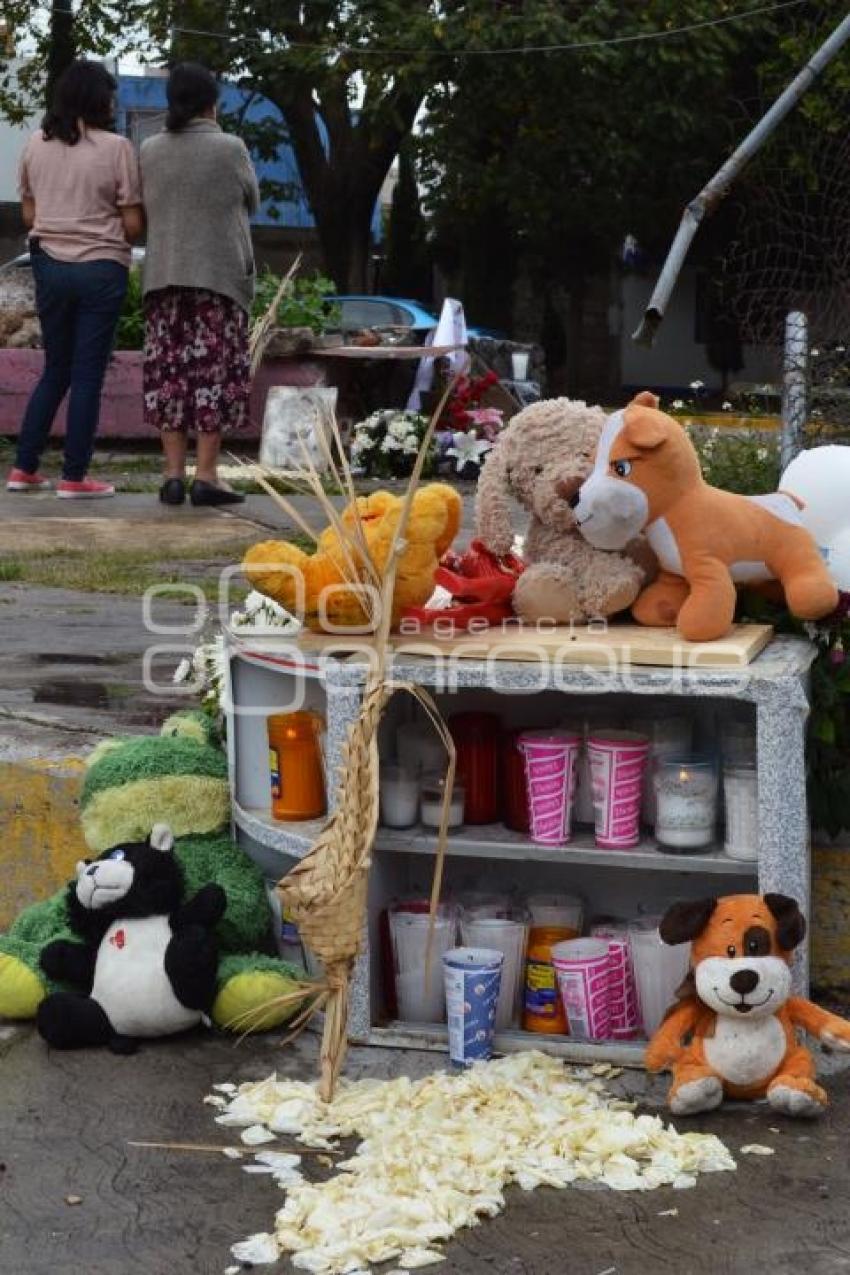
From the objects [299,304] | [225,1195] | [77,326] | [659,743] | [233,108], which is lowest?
[225,1195]

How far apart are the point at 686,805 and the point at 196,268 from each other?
15.8ft

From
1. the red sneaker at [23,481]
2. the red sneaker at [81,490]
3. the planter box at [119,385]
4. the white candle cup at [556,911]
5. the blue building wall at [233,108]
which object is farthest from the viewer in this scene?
the blue building wall at [233,108]

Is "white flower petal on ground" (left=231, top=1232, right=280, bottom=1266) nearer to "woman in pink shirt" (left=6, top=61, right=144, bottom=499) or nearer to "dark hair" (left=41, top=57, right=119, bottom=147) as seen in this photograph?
"woman in pink shirt" (left=6, top=61, right=144, bottom=499)

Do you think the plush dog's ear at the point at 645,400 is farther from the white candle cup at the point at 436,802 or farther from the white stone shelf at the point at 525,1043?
the white stone shelf at the point at 525,1043

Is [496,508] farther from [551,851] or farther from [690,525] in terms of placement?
[551,851]

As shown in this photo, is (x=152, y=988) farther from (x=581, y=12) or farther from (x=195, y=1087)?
(x=581, y=12)

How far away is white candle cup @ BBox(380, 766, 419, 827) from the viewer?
357cm

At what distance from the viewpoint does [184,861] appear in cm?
378

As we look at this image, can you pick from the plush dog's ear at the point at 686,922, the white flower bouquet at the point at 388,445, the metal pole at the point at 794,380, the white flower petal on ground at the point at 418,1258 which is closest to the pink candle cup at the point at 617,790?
the plush dog's ear at the point at 686,922

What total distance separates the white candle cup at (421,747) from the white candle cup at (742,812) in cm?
58

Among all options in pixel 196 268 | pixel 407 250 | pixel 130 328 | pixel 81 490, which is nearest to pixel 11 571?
pixel 196 268

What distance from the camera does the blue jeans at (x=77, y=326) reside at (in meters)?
7.75

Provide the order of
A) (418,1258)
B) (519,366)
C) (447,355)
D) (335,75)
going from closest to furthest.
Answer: (418,1258)
(447,355)
(519,366)
(335,75)

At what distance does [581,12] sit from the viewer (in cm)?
2156
